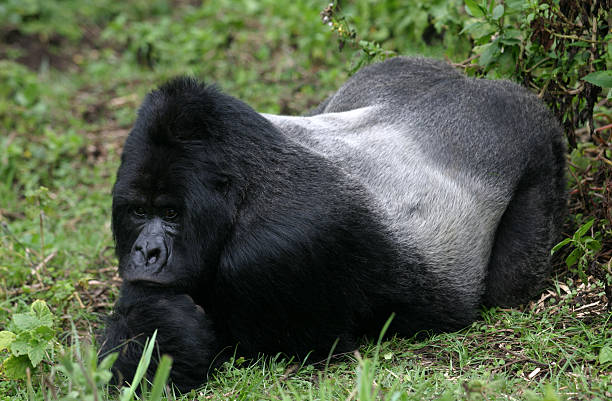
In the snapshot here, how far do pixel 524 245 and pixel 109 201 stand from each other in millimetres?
3205

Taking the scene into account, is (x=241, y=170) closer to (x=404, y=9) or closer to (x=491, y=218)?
(x=491, y=218)

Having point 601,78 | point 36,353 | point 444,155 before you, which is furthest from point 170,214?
point 601,78

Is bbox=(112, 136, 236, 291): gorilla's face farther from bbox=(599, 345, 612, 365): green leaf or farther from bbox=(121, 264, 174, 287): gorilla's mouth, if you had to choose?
bbox=(599, 345, 612, 365): green leaf

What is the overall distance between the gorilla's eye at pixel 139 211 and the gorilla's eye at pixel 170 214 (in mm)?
119

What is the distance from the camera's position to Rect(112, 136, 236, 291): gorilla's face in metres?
3.27

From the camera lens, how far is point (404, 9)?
6215mm

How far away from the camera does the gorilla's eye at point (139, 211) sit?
11.2 ft

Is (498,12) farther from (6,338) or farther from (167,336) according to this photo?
(6,338)

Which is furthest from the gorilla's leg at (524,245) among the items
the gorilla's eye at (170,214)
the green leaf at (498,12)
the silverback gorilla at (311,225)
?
the gorilla's eye at (170,214)

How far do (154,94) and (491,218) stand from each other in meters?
1.91

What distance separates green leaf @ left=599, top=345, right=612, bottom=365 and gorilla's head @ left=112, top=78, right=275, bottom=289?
1710 mm

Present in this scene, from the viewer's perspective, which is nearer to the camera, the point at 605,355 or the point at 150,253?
the point at 605,355

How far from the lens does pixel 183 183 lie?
10.7ft

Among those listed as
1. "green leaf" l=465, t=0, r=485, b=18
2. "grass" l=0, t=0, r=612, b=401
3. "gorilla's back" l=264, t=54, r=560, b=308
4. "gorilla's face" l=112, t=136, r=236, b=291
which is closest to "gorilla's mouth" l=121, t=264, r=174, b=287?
"gorilla's face" l=112, t=136, r=236, b=291
